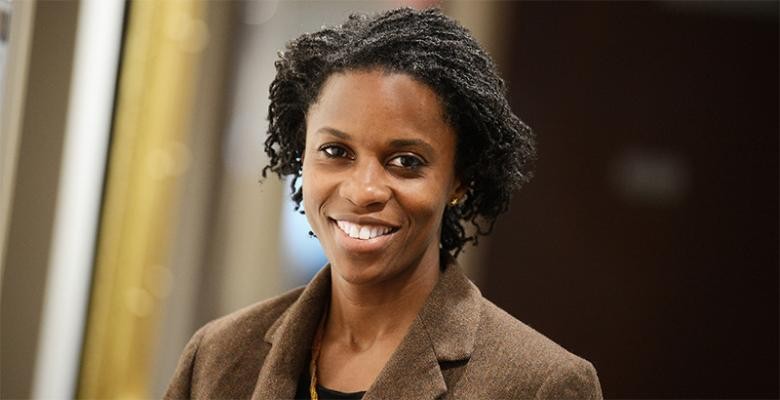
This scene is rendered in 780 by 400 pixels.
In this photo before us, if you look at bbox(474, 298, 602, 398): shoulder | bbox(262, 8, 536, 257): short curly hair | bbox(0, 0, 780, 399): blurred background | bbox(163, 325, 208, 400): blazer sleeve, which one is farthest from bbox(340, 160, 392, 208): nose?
bbox(0, 0, 780, 399): blurred background

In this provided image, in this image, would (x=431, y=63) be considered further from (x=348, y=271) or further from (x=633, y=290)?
(x=633, y=290)

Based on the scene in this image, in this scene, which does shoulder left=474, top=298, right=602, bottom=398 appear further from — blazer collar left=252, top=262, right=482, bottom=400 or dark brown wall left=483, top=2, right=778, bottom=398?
dark brown wall left=483, top=2, right=778, bottom=398

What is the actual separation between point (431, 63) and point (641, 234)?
1.26 m

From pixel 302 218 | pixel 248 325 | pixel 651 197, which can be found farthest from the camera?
pixel 302 218

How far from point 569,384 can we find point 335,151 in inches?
16.2

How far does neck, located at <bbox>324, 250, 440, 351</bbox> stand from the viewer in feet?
4.34

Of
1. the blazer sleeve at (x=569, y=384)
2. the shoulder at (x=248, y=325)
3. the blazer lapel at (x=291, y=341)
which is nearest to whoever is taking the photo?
the blazer sleeve at (x=569, y=384)

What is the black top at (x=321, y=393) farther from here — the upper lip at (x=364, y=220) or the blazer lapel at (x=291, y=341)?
the upper lip at (x=364, y=220)

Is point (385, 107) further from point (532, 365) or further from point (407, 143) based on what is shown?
point (532, 365)

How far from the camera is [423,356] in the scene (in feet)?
4.12

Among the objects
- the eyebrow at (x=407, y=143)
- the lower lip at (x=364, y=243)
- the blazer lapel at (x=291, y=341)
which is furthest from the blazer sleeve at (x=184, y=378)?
the eyebrow at (x=407, y=143)

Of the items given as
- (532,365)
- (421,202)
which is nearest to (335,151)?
(421,202)

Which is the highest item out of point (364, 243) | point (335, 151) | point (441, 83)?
point (441, 83)

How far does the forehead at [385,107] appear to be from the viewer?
1217mm
